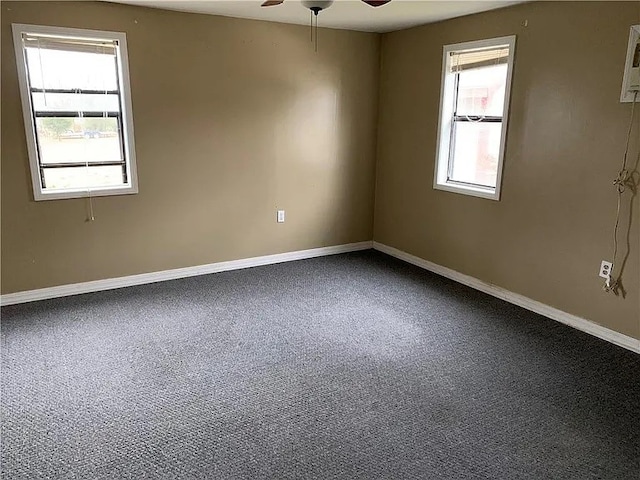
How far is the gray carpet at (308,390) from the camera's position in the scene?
2.04m

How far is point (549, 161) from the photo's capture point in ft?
11.2

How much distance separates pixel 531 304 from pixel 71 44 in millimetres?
3987

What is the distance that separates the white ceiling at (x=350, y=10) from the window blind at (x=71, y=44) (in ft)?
1.13

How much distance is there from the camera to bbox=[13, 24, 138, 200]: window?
343cm

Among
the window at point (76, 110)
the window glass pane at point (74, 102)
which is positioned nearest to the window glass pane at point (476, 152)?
the window at point (76, 110)

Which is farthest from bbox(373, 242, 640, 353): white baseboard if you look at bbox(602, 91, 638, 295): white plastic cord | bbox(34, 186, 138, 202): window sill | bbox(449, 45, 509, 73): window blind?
bbox(34, 186, 138, 202): window sill

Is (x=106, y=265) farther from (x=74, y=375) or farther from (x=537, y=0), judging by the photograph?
(x=537, y=0)

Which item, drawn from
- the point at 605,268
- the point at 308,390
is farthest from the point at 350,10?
the point at 308,390

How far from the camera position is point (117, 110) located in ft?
12.4

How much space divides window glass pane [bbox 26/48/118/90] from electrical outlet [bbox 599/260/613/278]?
12.5 ft

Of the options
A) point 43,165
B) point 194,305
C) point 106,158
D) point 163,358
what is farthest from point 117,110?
point 163,358

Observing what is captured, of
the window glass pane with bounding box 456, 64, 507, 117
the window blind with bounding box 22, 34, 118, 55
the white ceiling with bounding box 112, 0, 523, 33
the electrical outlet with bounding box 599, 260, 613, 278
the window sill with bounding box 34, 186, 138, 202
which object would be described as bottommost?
the electrical outlet with bounding box 599, 260, 613, 278

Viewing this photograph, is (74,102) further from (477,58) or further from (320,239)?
(477,58)

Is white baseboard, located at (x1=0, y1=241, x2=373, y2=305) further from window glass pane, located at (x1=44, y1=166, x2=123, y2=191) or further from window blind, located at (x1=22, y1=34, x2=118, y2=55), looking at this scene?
window blind, located at (x1=22, y1=34, x2=118, y2=55)
